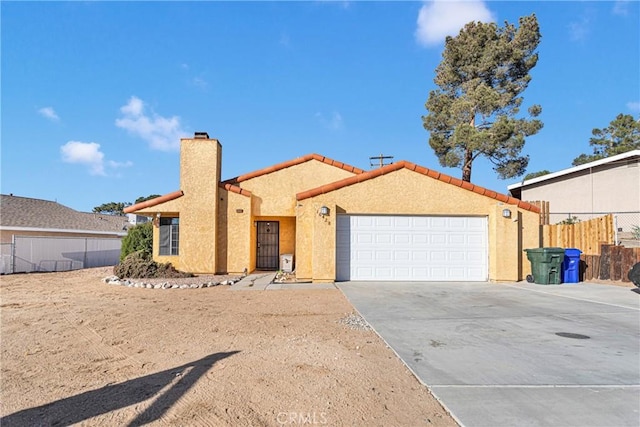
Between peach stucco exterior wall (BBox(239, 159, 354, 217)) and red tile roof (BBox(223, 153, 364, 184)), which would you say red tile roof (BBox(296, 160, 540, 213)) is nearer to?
peach stucco exterior wall (BBox(239, 159, 354, 217))

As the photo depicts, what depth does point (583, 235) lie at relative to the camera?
13.5m

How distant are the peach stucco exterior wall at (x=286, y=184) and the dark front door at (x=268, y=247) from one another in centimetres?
157

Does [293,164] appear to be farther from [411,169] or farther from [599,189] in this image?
[599,189]

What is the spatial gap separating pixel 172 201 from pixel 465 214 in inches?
426

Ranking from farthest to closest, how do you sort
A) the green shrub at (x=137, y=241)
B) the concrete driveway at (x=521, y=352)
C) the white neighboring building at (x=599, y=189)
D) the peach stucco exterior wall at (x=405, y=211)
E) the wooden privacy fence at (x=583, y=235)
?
the white neighboring building at (x=599, y=189), the green shrub at (x=137, y=241), the wooden privacy fence at (x=583, y=235), the peach stucco exterior wall at (x=405, y=211), the concrete driveway at (x=521, y=352)

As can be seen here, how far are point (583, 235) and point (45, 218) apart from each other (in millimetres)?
28235

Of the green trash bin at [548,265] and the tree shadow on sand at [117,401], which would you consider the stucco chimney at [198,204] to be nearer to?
the tree shadow on sand at [117,401]

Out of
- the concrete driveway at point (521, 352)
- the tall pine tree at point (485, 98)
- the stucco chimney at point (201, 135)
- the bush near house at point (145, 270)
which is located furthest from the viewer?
the tall pine tree at point (485, 98)

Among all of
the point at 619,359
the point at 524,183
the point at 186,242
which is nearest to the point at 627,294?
the point at 619,359

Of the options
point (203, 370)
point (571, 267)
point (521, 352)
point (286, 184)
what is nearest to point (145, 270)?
point (286, 184)

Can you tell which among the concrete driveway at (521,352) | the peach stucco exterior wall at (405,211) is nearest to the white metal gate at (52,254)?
the peach stucco exterior wall at (405,211)

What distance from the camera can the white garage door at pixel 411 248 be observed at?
12961 mm

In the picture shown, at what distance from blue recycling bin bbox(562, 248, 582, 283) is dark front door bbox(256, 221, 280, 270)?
11.1 meters

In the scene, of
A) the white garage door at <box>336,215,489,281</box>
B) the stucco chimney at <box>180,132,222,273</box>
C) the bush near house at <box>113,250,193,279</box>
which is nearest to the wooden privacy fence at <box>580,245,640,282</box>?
the white garage door at <box>336,215,489,281</box>
